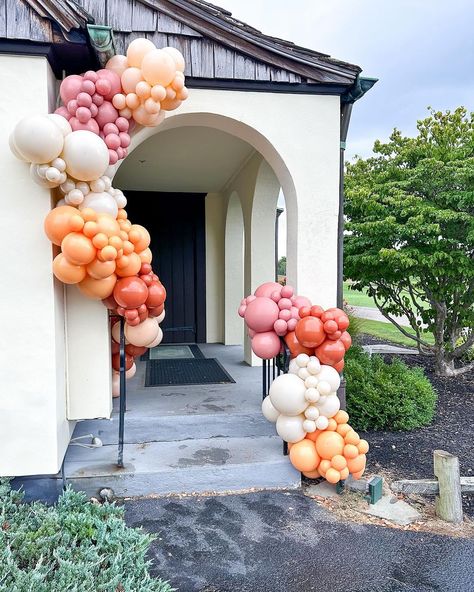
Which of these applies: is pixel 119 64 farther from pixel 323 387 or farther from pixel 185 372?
pixel 185 372

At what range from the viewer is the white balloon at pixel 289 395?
308cm

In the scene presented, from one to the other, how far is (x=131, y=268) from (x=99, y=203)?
480 millimetres

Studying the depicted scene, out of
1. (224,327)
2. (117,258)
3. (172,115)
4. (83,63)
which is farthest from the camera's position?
(224,327)

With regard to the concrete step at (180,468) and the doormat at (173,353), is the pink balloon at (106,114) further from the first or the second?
the doormat at (173,353)

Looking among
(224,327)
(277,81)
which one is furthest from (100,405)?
(224,327)

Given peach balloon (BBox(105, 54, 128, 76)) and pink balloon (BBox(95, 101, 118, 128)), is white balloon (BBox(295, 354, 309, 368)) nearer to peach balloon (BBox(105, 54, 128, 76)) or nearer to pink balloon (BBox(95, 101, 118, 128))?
pink balloon (BBox(95, 101, 118, 128))

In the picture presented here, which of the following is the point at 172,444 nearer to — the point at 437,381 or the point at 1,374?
the point at 1,374

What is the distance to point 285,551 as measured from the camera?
2.62m

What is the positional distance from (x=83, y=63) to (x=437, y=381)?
6105mm

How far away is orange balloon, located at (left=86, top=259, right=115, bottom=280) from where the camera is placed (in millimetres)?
2771

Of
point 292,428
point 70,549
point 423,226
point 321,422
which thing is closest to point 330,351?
point 321,422

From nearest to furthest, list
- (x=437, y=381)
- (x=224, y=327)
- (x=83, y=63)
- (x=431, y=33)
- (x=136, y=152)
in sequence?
(x=83, y=63)
(x=136, y=152)
(x=437, y=381)
(x=224, y=327)
(x=431, y=33)

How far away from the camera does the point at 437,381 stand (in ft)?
21.4

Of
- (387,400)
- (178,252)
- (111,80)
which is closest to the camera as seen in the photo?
(111,80)
